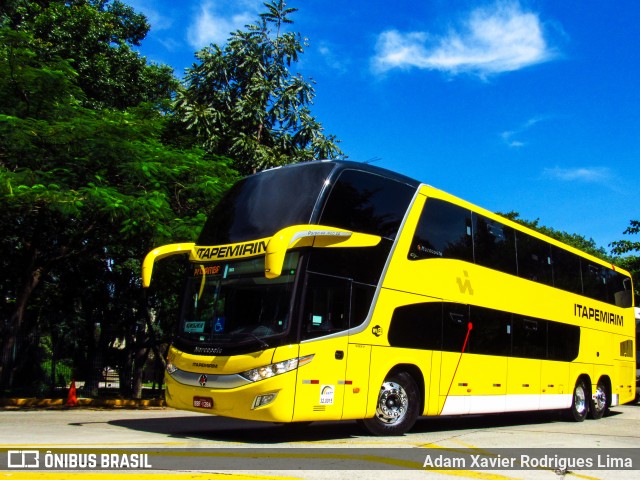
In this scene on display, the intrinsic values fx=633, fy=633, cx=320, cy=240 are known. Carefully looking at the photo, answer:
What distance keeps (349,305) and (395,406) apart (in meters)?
1.97

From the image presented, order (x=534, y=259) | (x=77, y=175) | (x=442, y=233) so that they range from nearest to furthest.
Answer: (x=442, y=233) → (x=534, y=259) → (x=77, y=175)

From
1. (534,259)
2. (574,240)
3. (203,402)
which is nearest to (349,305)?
(203,402)

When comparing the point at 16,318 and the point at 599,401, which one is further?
the point at 16,318

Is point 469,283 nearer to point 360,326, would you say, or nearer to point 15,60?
point 360,326

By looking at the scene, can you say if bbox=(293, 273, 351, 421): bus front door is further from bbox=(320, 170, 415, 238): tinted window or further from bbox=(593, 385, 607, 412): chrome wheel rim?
bbox=(593, 385, 607, 412): chrome wheel rim

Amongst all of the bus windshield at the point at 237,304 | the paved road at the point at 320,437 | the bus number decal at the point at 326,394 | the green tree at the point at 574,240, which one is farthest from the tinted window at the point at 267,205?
the green tree at the point at 574,240

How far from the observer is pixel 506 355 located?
12.5 m

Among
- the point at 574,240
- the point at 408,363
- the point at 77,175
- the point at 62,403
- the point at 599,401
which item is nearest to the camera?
the point at 408,363

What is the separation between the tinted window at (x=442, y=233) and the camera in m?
10.5

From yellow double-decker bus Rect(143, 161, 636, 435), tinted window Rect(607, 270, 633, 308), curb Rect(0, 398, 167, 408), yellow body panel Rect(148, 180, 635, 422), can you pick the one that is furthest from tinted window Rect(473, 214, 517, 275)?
curb Rect(0, 398, 167, 408)

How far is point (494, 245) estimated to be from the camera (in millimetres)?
12391

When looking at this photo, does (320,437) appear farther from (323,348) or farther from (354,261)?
(354,261)

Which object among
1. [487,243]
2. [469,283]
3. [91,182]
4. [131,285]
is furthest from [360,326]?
[131,285]

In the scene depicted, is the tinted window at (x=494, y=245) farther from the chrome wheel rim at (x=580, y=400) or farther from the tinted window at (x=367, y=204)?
the chrome wheel rim at (x=580, y=400)
